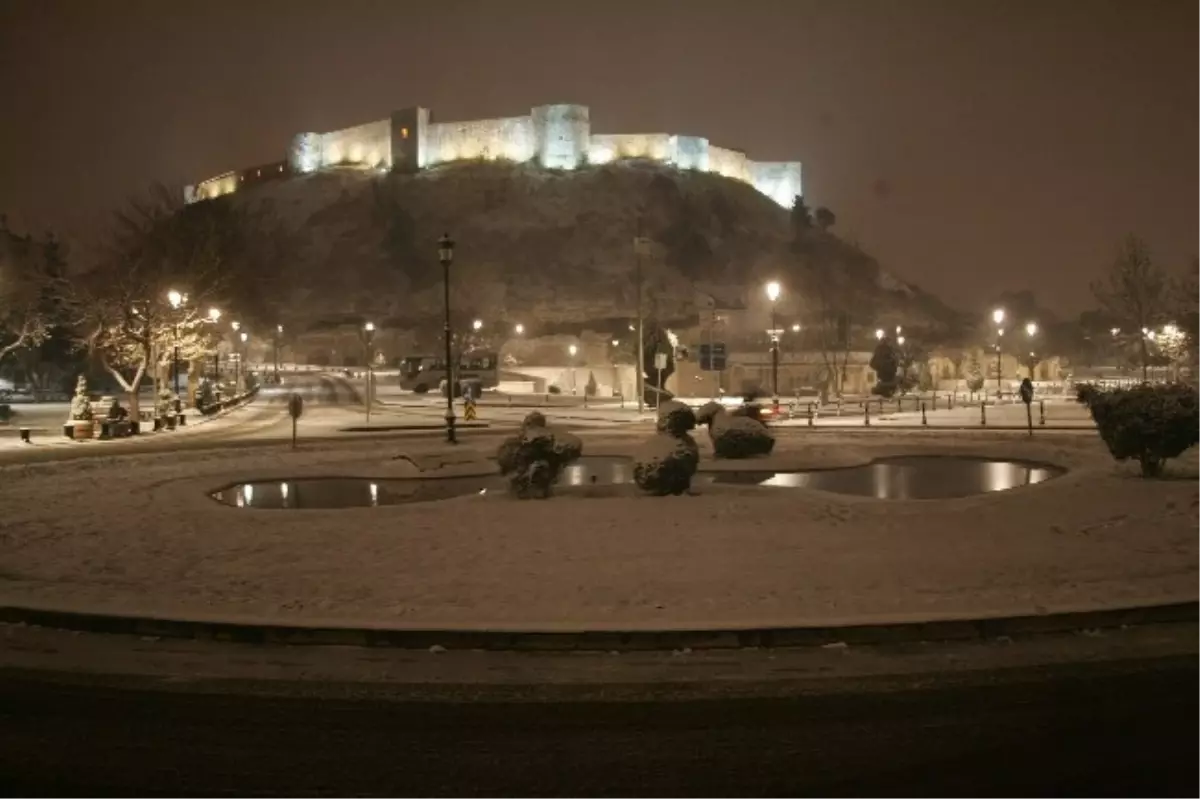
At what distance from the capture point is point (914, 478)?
1920 centimetres

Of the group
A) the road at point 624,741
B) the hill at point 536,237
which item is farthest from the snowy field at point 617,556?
the hill at point 536,237

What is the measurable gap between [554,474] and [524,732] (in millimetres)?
9947

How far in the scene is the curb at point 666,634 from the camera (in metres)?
8.14

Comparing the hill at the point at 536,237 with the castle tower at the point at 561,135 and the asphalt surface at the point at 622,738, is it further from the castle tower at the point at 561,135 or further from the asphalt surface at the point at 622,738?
the asphalt surface at the point at 622,738

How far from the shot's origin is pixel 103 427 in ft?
110

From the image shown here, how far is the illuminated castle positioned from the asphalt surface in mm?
171608

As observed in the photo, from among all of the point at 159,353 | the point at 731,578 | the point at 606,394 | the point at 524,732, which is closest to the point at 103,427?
the point at 159,353

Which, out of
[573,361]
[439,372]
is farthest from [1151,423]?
[573,361]

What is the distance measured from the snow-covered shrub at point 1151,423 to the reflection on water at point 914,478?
1.88 meters

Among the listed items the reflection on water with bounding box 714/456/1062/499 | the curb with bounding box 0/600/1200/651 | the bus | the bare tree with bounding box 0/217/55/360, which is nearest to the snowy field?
the curb with bounding box 0/600/1200/651

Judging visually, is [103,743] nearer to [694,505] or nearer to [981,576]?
[981,576]

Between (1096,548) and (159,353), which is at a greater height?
(159,353)

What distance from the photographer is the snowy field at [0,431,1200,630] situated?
903 centimetres

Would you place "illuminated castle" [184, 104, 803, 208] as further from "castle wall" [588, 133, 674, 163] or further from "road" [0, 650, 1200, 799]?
"road" [0, 650, 1200, 799]
